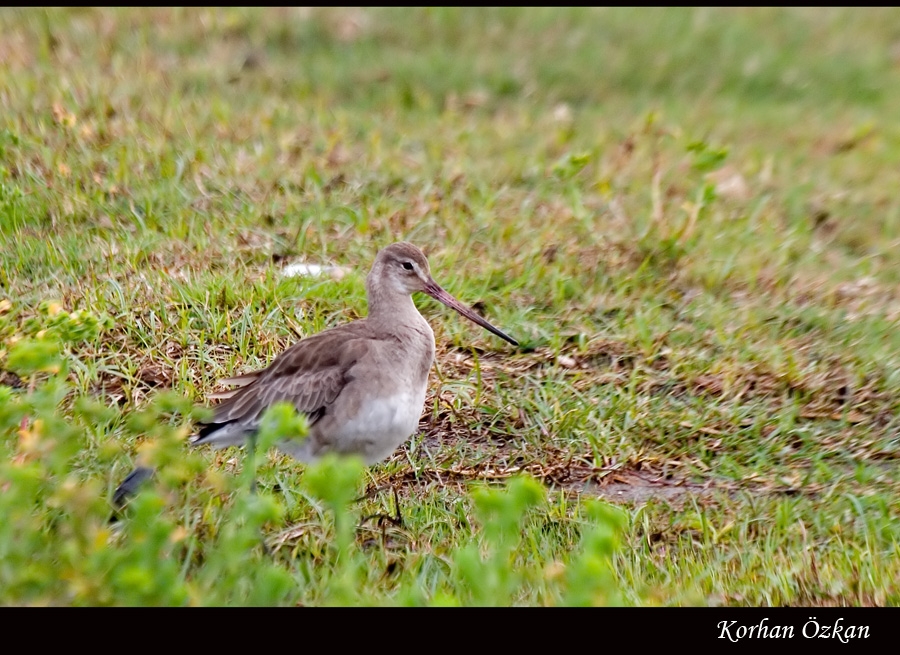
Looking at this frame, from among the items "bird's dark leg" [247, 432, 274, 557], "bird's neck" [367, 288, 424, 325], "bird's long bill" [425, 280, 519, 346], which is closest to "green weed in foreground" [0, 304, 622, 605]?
"bird's dark leg" [247, 432, 274, 557]

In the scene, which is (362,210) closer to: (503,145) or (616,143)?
(503,145)

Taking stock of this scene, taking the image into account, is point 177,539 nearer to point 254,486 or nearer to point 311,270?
point 254,486

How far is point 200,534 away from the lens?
421cm

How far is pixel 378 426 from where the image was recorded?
460cm

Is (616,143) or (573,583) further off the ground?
(573,583)

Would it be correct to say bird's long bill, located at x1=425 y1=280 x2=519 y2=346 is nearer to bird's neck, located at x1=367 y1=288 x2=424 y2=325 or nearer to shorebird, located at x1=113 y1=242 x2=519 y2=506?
bird's neck, located at x1=367 y1=288 x2=424 y2=325

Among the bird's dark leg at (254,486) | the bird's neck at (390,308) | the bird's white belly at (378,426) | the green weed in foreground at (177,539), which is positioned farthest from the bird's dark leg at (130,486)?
the bird's neck at (390,308)

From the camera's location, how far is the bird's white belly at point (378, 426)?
15.1 ft

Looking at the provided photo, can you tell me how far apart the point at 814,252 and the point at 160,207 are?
4165mm

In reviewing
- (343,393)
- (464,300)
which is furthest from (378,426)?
(464,300)

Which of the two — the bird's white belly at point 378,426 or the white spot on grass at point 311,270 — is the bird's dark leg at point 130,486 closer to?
the bird's white belly at point 378,426

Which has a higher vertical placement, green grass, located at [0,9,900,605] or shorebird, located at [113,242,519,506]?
shorebird, located at [113,242,519,506]

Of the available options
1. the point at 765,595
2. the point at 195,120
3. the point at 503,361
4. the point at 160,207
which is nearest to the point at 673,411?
the point at 503,361

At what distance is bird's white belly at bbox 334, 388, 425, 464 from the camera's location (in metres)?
4.61
